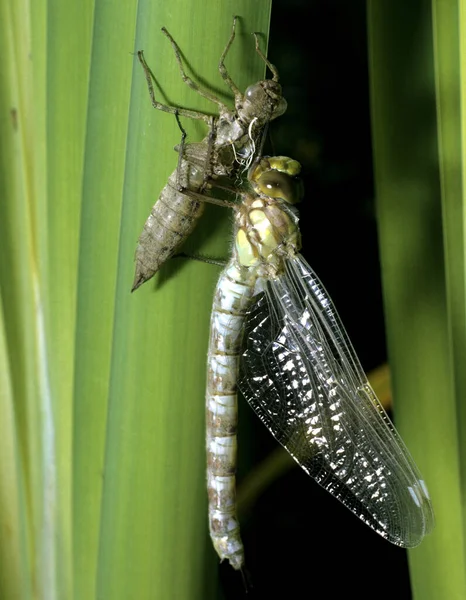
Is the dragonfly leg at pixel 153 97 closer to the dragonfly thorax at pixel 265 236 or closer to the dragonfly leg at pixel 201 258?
the dragonfly leg at pixel 201 258

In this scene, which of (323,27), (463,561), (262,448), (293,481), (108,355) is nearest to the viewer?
(108,355)

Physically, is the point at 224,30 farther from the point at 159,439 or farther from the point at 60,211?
the point at 159,439

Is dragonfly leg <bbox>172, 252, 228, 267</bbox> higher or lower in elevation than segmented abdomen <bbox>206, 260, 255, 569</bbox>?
higher

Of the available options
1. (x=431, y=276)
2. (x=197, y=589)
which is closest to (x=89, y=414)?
(x=197, y=589)

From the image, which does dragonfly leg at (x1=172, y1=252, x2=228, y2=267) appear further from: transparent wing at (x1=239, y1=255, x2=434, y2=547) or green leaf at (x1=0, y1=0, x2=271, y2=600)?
transparent wing at (x1=239, y1=255, x2=434, y2=547)

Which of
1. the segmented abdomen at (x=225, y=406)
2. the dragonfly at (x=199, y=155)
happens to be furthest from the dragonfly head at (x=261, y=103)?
the segmented abdomen at (x=225, y=406)

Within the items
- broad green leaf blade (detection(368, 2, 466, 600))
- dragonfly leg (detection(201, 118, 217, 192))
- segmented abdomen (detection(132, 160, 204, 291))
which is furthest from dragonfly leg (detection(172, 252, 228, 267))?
broad green leaf blade (detection(368, 2, 466, 600))

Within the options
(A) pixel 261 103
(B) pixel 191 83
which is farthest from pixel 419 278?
(B) pixel 191 83

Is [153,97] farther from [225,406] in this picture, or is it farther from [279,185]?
[225,406]
